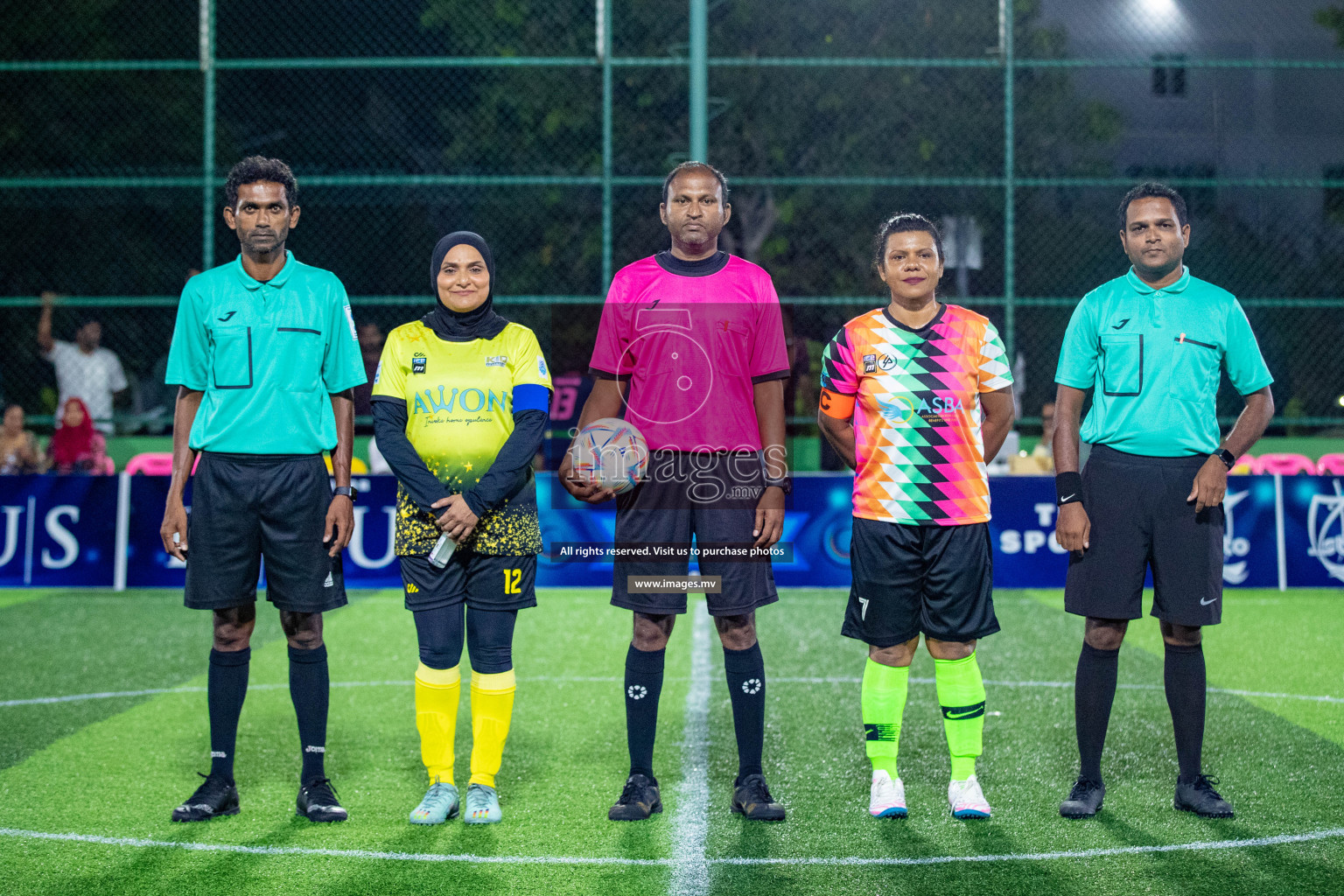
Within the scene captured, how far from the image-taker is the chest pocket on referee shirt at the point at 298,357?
4398 millimetres


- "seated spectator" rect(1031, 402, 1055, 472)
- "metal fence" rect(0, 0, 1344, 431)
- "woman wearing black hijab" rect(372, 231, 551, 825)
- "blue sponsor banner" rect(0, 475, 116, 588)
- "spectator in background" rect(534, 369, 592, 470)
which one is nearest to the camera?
"woman wearing black hijab" rect(372, 231, 551, 825)

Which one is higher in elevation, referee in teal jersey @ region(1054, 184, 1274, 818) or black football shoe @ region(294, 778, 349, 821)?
referee in teal jersey @ region(1054, 184, 1274, 818)

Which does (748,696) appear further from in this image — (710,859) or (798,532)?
(798,532)

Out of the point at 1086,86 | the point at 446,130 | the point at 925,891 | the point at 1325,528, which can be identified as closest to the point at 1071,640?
the point at 1325,528

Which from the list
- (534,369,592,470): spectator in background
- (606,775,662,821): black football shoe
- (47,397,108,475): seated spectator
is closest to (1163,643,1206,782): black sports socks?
(606,775,662,821): black football shoe

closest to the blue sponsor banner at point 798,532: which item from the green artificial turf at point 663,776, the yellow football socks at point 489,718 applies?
the green artificial turf at point 663,776

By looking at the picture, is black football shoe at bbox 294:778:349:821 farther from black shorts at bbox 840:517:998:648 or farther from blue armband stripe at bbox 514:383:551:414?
black shorts at bbox 840:517:998:648

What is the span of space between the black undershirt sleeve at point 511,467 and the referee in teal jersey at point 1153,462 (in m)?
1.76

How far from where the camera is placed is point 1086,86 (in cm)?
1888

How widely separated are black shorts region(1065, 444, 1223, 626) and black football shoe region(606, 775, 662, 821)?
154 centimetres

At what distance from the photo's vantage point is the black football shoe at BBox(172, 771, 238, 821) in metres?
4.37

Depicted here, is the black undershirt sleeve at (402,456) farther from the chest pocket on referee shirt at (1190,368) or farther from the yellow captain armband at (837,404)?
the chest pocket on referee shirt at (1190,368)

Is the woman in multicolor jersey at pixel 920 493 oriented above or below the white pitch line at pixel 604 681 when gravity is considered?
above

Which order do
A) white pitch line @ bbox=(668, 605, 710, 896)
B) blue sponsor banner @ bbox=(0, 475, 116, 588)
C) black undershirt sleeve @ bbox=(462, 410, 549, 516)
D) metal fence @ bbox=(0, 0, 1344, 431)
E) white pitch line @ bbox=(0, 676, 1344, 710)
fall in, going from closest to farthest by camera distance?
white pitch line @ bbox=(668, 605, 710, 896) → black undershirt sleeve @ bbox=(462, 410, 549, 516) → white pitch line @ bbox=(0, 676, 1344, 710) → blue sponsor banner @ bbox=(0, 475, 116, 588) → metal fence @ bbox=(0, 0, 1344, 431)
